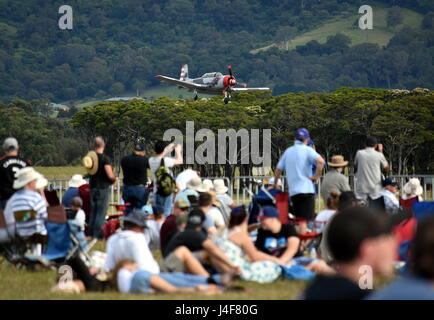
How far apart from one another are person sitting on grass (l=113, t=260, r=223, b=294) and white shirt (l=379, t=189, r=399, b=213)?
488 cm

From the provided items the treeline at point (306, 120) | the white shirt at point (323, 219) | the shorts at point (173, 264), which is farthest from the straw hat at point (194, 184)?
the treeline at point (306, 120)

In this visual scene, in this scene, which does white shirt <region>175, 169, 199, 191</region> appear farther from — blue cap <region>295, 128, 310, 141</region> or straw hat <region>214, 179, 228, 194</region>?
blue cap <region>295, 128, 310, 141</region>

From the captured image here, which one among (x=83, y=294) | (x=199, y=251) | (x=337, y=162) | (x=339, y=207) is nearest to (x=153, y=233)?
(x=337, y=162)

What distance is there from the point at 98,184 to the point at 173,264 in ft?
13.4

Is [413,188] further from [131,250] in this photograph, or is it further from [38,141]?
[38,141]

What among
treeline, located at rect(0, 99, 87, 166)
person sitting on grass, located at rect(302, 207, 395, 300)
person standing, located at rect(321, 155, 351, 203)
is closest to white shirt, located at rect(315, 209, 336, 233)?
person standing, located at rect(321, 155, 351, 203)

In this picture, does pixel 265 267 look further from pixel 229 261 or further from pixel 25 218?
pixel 25 218

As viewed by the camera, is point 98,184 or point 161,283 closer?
point 161,283

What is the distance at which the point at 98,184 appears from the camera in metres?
13.1

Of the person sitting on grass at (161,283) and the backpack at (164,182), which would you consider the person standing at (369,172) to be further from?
the person sitting on grass at (161,283)

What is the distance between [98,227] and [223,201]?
6.76ft

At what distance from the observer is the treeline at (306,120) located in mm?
73750

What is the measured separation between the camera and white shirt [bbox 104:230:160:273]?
9328mm
